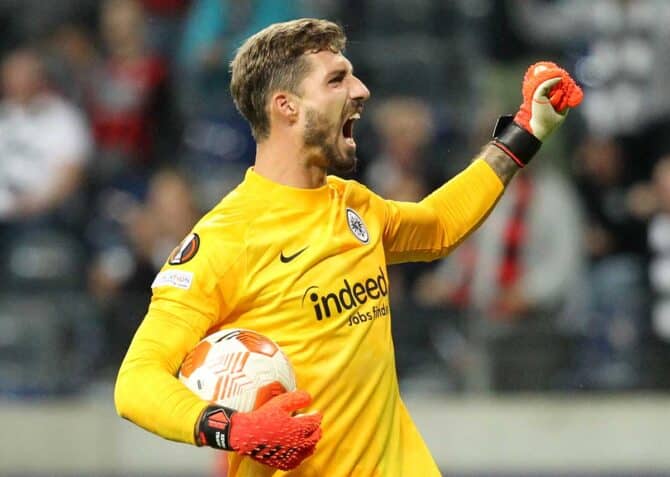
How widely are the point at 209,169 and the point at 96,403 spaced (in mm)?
1826

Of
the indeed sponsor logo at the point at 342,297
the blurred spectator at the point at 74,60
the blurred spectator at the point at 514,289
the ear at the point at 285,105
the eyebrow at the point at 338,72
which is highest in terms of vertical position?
the blurred spectator at the point at 74,60

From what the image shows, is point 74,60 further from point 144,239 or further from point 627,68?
point 627,68

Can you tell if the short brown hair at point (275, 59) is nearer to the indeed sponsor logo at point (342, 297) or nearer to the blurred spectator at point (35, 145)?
the indeed sponsor logo at point (342, 297)

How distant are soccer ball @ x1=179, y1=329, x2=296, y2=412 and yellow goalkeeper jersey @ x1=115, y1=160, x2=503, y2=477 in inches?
2.2

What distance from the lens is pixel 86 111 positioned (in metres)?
10.3

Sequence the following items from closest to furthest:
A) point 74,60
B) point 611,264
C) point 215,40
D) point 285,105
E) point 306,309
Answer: point 306,309 < point 285,105 < point 611,264 < point 215,40 < point 74,60

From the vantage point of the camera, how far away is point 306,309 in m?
4.60

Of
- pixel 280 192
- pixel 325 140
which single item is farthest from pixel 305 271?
pixel 325 140

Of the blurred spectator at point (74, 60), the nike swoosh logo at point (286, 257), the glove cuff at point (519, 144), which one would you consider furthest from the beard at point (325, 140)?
the blurred spectator at point (74, 60)

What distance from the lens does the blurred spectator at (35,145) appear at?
980 cm

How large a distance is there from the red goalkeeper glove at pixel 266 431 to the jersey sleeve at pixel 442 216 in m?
1.11

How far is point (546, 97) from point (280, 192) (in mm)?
→ 1165

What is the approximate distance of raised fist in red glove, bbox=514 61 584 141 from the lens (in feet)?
17.5

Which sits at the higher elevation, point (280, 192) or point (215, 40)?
point (215, 40)
